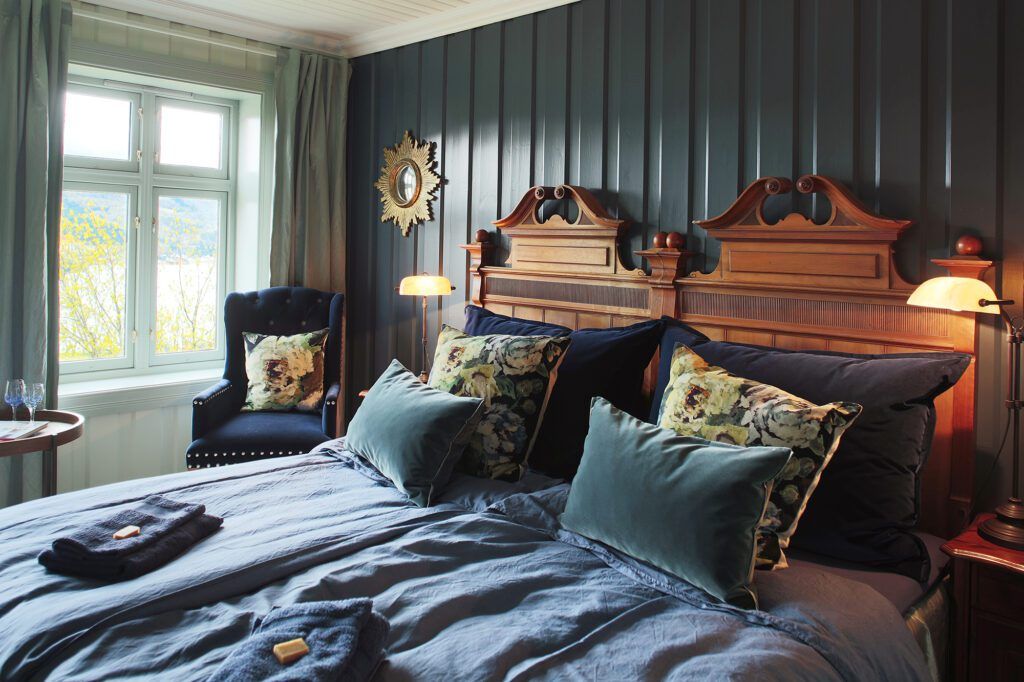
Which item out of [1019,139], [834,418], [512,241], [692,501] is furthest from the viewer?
[512,241]

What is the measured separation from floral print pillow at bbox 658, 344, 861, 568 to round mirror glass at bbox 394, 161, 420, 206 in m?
2.40

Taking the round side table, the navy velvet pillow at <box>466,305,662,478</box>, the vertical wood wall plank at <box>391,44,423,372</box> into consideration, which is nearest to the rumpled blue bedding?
the navy velvet pillow at <box>466,305,662,478</box>

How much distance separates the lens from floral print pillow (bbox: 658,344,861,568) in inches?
68.2

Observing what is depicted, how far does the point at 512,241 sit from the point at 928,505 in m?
1.89

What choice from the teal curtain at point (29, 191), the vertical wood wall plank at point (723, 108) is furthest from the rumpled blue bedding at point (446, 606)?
the teal curtain at point (29, 191)

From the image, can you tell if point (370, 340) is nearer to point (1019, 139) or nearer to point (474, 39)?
point (474, 39)

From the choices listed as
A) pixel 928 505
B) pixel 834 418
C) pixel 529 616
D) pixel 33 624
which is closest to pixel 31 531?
pixel 33 624

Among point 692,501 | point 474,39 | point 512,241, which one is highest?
point 474,39

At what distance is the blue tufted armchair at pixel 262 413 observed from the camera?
3.32 meters

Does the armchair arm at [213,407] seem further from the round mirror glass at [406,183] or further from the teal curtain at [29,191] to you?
the round mirror glass at [406,183]

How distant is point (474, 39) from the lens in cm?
362

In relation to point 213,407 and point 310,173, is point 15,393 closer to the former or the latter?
point 213,407

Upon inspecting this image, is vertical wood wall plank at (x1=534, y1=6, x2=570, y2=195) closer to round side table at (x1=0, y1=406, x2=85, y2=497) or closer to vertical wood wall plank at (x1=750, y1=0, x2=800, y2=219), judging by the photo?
vertical wood wall plank at (x1=750, y1=0, x2=800, y2=219)

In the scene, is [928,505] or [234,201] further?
[234,201]
